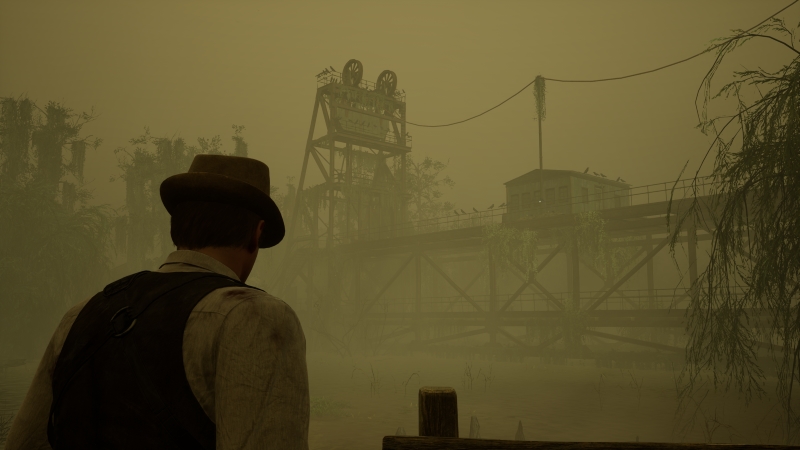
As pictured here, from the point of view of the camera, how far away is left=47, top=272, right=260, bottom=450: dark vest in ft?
3.56

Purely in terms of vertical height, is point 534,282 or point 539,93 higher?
point 539,93

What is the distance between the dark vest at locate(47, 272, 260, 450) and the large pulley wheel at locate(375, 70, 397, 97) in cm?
2751

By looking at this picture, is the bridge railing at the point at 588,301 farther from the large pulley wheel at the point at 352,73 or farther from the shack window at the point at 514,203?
the large pulley wheel at the point at 352,73

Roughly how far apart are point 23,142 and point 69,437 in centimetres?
2167

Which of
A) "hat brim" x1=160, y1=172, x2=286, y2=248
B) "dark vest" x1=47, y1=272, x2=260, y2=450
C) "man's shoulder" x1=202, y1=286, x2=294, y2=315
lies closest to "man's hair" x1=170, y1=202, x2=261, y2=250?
"hat brim" x1=160, y1=172, x2=286, y2=248

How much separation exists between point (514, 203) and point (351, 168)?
861 cm

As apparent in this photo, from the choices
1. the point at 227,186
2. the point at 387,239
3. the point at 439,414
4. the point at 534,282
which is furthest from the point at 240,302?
the point at 387,239

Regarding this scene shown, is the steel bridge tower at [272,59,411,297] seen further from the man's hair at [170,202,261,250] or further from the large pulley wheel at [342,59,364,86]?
the man's hair at [170,202,261,250]

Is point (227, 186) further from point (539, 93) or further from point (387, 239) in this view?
point (539, 93)

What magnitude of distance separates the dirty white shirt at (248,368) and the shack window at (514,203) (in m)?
26.9

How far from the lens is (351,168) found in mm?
25656

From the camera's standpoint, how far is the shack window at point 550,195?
25.9 meters

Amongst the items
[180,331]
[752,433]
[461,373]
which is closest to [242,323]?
[180,331]

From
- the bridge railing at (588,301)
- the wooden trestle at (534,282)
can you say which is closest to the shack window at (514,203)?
the wooden trestle at (534,282)
